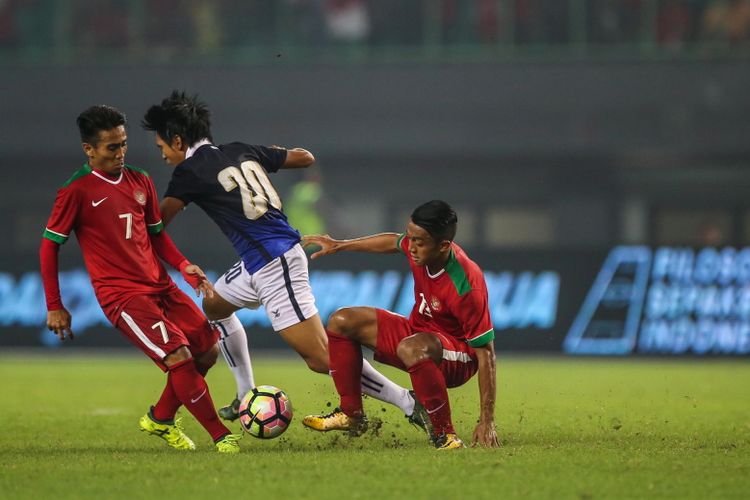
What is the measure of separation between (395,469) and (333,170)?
16060mm

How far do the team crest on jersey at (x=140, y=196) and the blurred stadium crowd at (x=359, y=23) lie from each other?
14.1 metres

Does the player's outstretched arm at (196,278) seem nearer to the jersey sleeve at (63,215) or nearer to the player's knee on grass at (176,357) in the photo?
the player's knee on grass at (176,357)

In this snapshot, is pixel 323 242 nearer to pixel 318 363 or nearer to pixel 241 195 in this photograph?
pixel 241 195

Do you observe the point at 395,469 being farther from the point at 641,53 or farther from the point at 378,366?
the point at 641,53

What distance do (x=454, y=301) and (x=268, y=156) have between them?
146cm

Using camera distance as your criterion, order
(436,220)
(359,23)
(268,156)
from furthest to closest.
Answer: (359,23), (268,156), (436,220)

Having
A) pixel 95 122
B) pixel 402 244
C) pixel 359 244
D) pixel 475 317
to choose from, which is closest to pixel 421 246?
pixel 402 244

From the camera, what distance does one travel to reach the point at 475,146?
2077cm

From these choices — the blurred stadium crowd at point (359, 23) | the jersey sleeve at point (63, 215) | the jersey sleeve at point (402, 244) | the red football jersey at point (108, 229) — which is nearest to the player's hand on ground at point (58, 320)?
the red football jersey at point (108, 229)

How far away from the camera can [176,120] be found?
23.0 feet

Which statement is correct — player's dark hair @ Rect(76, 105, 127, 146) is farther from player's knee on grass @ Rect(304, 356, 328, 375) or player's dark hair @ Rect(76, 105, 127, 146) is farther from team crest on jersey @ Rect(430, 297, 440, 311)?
team crest on jersey @ Rect(430, 297, 440, 311)

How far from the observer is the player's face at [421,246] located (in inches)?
254

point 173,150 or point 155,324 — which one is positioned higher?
point 173,150

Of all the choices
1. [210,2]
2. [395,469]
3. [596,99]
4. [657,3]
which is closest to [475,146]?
[596,99]
